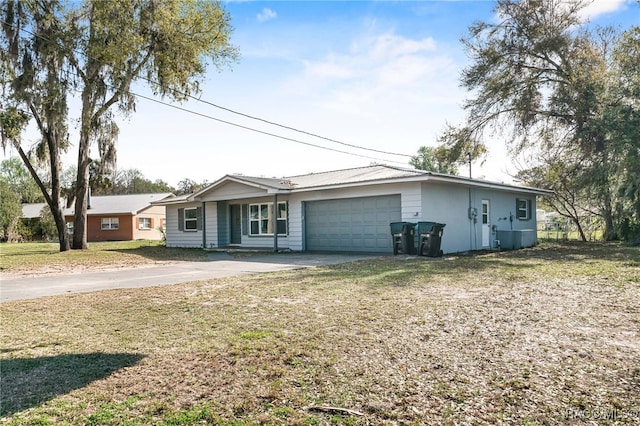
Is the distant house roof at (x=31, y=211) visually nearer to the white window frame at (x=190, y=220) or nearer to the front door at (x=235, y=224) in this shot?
the white window frame at (x=190, y=220)

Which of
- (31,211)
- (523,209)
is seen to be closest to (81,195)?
(523,209)

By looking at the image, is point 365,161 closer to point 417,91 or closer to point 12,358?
point 417,91

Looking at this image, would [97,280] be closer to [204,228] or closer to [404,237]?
[404,237]

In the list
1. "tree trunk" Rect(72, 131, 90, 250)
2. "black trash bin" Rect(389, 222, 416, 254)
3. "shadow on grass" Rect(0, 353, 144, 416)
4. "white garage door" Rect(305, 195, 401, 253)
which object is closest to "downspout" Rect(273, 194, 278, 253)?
"white garage door" Rect(305, 195, 401, 253)

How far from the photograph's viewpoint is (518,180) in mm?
24828

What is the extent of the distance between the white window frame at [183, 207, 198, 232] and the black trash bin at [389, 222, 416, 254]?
515 inches

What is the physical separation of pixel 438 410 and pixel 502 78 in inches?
811

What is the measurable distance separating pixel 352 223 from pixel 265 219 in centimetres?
508

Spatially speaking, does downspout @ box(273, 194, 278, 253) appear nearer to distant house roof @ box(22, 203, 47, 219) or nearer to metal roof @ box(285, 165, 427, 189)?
metal roof @ box(285, 165, 427, 189)

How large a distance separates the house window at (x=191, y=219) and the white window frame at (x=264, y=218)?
449cm

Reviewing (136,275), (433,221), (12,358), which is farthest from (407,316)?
(433,221)

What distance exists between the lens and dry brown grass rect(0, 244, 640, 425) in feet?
9.40

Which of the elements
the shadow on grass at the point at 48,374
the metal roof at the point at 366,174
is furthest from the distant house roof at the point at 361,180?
the shadow on grass at the point at 48,374

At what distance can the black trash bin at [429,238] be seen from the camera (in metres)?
13.7
